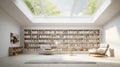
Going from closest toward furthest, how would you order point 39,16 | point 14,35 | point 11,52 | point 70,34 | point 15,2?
point 15,2 → point 11,52 → point 14,35 → point 39,16 → point 70,34

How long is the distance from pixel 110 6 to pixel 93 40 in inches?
164

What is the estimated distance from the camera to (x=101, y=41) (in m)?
12.1

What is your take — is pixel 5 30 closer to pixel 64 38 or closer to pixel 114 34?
pixel 64 38

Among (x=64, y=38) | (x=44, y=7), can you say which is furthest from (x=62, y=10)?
(x=64, y=38)

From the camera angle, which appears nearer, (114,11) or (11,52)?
(114,11)

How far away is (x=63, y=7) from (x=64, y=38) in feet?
8.37

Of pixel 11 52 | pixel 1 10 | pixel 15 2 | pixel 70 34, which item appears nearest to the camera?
pixel 15 2

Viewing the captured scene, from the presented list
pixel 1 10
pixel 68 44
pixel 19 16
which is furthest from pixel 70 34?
pixel 1 10

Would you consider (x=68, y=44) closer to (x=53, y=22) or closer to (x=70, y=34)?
(x=70, y=34)

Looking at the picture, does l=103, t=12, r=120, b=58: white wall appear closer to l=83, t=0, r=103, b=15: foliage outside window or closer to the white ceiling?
the white ceiling

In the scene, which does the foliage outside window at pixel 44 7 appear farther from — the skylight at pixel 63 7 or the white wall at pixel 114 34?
the white wall at pixel 114 34

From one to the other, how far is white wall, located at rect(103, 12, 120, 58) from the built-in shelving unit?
1001mm

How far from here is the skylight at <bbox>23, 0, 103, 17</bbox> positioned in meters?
9.77

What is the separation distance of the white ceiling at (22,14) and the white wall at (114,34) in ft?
1.05
